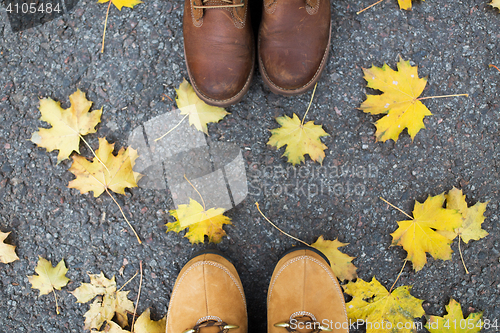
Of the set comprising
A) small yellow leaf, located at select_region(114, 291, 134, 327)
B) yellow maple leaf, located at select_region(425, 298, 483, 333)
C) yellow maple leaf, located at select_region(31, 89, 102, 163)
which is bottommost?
yellow maple leaf, located at select_region(425, 298, 483, 333)

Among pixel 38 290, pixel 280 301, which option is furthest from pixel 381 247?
pixel 38 290

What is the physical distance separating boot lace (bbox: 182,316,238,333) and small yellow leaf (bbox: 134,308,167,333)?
→ 203mm

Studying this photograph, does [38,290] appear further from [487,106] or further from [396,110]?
[487,106]

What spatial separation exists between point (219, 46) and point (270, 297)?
124 cm

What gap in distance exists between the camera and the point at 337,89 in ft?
4.75

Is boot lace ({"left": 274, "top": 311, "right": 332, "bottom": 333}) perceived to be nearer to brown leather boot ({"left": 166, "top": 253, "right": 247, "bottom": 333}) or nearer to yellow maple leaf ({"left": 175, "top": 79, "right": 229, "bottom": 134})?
brown leather boot ({"left": 166, "top": 253, "right": 247, "bottom": 333})

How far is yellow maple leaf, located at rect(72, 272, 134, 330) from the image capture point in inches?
58.6

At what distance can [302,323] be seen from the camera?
1.36m

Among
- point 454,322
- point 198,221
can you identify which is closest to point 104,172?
point 198,221

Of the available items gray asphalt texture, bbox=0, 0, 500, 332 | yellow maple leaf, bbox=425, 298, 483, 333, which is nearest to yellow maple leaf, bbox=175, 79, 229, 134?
gray asphalt texture, bbox=0, 0, 500, 332

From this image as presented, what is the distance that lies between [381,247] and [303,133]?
736 millimetres

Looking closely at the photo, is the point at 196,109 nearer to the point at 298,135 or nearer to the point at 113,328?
the point at 298,135

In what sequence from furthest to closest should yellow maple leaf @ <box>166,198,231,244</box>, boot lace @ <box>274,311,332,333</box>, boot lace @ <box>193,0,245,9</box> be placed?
yellow maple leaf @ <box>166,198,231,244</box>
boot lace @ <box>274,311,332,333</box>
boot lace @ <box>193,0,245,9</box>

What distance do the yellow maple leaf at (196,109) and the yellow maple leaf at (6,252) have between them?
1190mm
